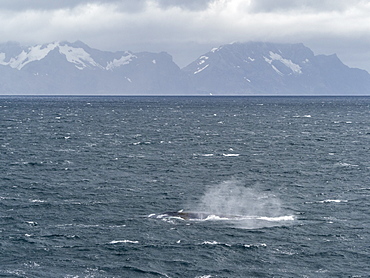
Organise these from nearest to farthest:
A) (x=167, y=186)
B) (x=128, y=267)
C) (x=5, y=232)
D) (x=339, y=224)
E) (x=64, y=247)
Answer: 1. (x=128, y=267)
2. (x=64, y=247)
3. (x=5, y=232)
4. (x=339, y=224)
5. (x=167, y=186)

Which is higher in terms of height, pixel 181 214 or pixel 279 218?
pixel 181 214

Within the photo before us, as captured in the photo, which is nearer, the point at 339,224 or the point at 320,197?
the point at 339,224

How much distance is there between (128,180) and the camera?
361ft

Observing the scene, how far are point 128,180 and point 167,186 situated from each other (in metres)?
8.90

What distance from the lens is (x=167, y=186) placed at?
4126 inches

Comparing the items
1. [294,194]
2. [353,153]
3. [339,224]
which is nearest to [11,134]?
[353,153]

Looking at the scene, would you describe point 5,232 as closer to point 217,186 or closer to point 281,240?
point 281,240

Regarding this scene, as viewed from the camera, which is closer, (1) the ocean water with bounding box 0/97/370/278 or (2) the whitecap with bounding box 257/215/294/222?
(1) the ocean water with bounding box 0/97/370/278

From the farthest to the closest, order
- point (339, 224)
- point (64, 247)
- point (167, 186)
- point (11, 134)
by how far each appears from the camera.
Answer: point (11, 134) < point (167, 186) < point (339, 224) < point (64, 247)

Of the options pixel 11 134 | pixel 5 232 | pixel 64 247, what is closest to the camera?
pixel 64 247

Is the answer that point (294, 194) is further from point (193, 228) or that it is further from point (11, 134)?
point (11, 134)

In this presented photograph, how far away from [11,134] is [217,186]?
104 m

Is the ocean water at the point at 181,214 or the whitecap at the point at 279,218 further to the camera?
the whitecap at the point at 279,218

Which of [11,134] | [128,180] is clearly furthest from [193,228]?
[11,134]
